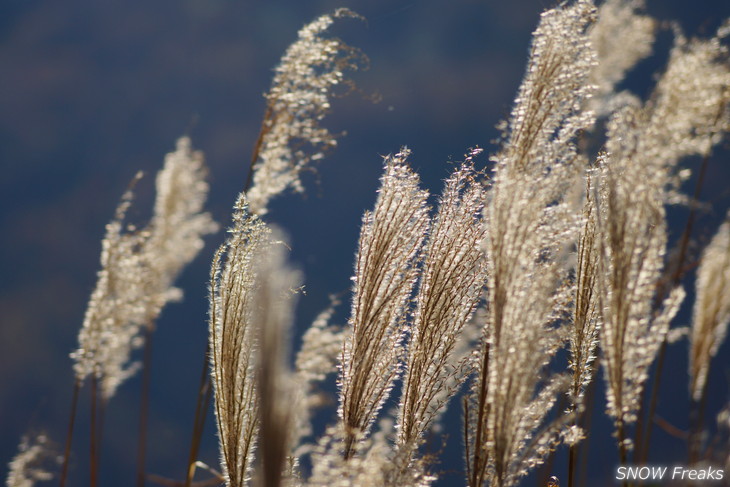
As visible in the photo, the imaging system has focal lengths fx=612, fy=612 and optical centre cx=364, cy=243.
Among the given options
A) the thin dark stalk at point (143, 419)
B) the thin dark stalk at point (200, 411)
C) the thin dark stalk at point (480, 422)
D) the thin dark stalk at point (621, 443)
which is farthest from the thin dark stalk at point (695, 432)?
the thin dark stalk at point (143, 419)

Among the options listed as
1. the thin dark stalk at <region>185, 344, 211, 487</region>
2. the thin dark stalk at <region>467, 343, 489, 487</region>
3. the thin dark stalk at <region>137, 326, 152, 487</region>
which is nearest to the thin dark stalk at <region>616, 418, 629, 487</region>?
the thin dark stalk at <region>467, 343, 489, 487</region>

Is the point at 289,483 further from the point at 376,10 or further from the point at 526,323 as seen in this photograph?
the point at 376,10

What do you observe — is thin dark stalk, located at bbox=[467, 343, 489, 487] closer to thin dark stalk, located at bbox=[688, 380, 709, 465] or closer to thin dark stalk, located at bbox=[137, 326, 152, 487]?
thin dark stalk, located at bbox=[688, 380, 709, 465]

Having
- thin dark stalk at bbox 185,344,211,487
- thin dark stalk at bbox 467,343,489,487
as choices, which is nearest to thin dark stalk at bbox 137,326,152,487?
thin dark stalk at bbox 185,344,211,487

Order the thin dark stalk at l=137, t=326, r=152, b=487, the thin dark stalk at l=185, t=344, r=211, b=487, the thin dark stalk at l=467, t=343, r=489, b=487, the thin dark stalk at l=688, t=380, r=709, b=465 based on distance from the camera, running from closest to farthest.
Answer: the thin dark stalk at l=467, t=343, r=489, b=487 < the thin dark stalk at l=688, t=380, r=709, b=465 < the thin dark stalk at l=185, t=344, r=211, b=487 < the thin dark stalk at l=137, t=326, r=152, b=487

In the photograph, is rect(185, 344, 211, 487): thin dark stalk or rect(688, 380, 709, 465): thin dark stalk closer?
rect(688, 380, 709, 465): thin dark stalk

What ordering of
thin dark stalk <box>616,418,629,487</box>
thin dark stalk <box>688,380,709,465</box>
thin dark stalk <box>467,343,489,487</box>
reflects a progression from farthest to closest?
thin dark stalk <box>688,380,709,465</box>, thin dark stalk <box>467,343,489,487</box>, thin dark stalk <box>616,418,629,487</box>

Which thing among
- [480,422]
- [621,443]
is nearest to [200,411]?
[480,422]

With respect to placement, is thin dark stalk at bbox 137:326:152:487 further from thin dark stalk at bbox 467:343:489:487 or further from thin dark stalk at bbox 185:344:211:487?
thin dark stalk at bbox 467:343:489:487

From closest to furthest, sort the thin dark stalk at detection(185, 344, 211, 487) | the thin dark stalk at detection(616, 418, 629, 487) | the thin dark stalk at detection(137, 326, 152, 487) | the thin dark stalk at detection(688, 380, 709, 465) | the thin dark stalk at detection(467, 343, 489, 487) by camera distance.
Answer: the thin dark stalk at detection(616, 418, 629, 487), the thin dark stalk at detection(467, 343, 489, 487), the thin dark stalk at detection(688, 380, 709, 465), the thin dark stalk at detection(185, 344, 211, 487), the thin dark stalk at detection(137, 326, 152, 487)

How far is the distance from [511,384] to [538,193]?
0.34m

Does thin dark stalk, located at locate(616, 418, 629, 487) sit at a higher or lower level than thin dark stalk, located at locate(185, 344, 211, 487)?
lower

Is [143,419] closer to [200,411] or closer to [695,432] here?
[200,411]

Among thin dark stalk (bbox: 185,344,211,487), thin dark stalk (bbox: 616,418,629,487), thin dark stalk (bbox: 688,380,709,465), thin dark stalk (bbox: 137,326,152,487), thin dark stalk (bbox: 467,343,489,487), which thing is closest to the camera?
thin dark stalk (bbox: 616,418,629,487)
